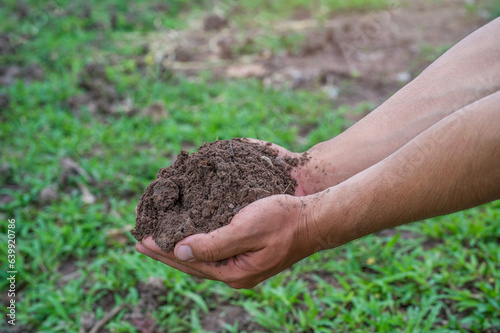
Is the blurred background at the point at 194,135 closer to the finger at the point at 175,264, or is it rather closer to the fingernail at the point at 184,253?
the finger at the point at 175,264

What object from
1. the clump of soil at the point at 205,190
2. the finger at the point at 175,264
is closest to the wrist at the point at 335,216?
the clump of soil at the point at 205,190

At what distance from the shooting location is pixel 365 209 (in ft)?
4.73

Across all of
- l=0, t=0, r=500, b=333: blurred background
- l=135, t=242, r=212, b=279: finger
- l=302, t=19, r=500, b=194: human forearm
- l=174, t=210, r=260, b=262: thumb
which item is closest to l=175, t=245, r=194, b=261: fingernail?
l=174, t=210, r=260, b=262: thumb

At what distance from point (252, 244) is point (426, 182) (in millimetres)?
587

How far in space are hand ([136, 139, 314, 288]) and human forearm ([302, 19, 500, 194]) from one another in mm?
412

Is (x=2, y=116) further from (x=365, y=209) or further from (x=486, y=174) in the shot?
(x=486, y=174)

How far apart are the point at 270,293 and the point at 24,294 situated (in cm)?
136

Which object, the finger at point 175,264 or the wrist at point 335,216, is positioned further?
the finger at point 175,264

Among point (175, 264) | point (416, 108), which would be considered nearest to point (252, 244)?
point (175, 264)

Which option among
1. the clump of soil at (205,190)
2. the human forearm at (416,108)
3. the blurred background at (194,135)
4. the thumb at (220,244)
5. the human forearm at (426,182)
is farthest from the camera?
the blurred background at (194,135)

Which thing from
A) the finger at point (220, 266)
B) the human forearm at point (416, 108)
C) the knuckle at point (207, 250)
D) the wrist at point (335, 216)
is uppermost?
the human forearm at point (416, 108)

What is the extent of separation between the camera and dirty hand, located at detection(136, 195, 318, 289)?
146 centimetres

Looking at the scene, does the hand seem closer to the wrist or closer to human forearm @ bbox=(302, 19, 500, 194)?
the wrist

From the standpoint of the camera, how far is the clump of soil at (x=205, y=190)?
61.9 inches
